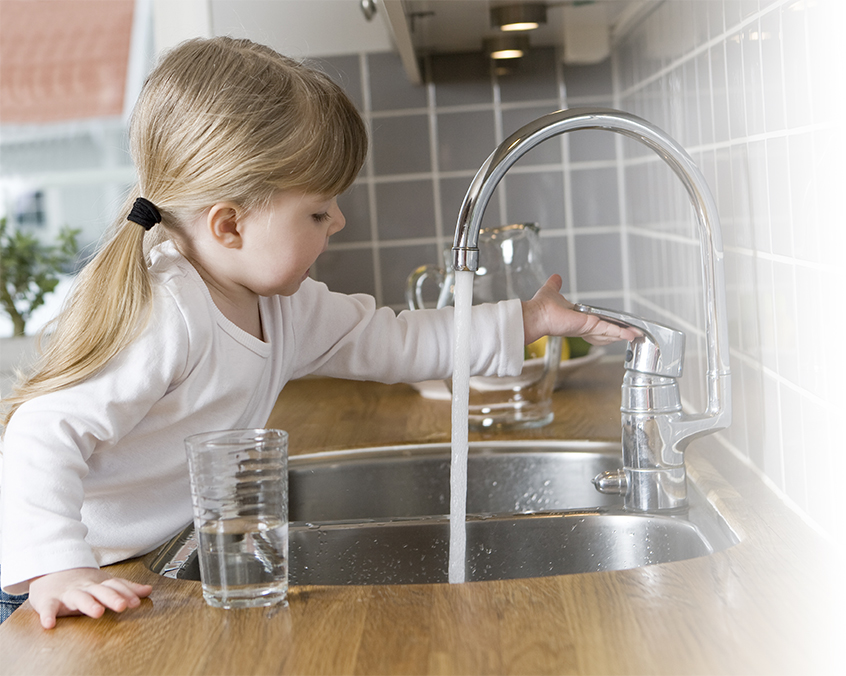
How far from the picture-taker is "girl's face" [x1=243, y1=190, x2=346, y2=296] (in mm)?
859

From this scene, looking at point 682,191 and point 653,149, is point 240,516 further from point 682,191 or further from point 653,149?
point 682,191

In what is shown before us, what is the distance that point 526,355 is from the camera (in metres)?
1.24

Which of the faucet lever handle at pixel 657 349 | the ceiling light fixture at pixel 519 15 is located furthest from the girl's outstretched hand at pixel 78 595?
the ceiling light fixture at pixel 519 15

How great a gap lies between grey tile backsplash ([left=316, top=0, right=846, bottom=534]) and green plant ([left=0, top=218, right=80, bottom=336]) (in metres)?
0.70

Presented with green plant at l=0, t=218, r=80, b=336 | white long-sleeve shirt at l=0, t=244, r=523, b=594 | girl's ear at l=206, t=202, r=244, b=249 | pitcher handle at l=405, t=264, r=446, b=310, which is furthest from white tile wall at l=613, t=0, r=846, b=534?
green plant at l=0, t=218, r=80, b=336

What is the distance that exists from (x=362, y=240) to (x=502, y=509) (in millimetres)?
725

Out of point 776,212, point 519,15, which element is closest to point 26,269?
point 519,15

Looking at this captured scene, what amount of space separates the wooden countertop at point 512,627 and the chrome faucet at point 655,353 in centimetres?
11

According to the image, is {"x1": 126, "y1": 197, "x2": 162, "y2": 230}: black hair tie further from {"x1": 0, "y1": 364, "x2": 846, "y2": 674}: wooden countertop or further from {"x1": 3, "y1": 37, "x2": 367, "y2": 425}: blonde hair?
{"x1": 0, "y1": 364, "x2": 846, "y2": 674}: wooden countertop

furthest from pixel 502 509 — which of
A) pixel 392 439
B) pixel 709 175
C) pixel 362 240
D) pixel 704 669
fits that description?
pixel 362 240

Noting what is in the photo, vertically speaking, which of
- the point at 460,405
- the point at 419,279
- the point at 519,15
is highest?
the point at 519,15

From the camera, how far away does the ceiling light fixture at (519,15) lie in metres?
1.22

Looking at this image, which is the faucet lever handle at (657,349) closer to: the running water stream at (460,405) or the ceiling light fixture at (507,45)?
the running water stream at (460,405)

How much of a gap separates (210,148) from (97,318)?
0.18 m
